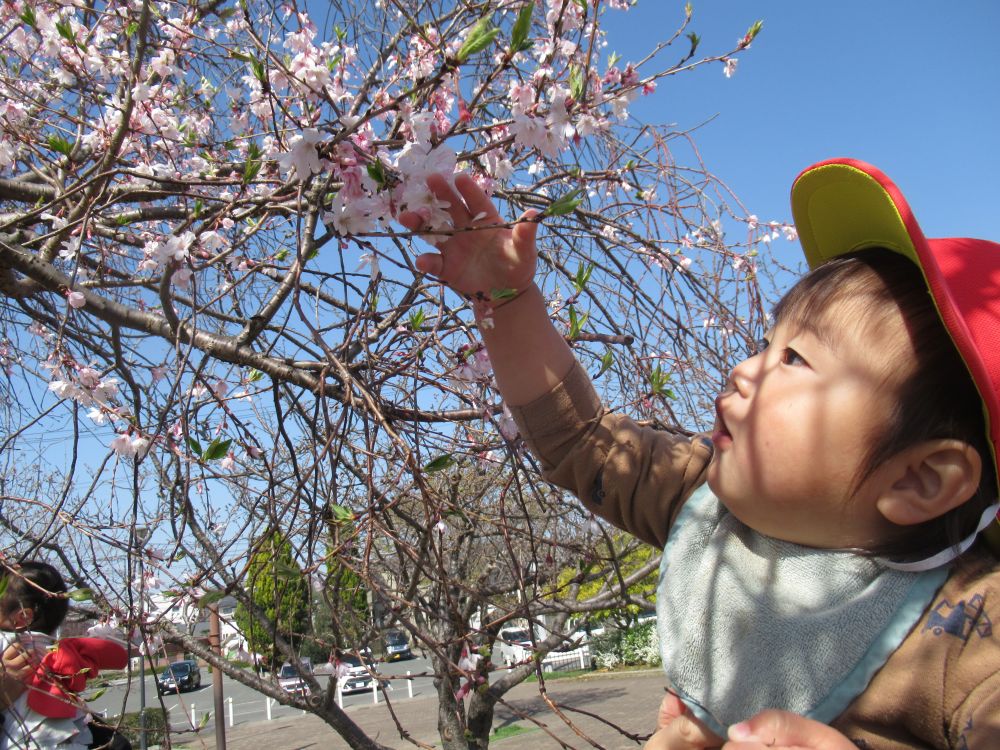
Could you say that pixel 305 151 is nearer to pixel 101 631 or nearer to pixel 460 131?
pixel 460 131

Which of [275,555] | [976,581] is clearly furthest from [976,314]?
[275,555]

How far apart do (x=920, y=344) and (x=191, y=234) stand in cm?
123

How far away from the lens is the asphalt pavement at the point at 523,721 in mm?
9406

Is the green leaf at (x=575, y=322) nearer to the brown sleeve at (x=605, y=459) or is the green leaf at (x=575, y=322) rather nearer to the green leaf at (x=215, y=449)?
the brown sleeve at (x=605, y=459)

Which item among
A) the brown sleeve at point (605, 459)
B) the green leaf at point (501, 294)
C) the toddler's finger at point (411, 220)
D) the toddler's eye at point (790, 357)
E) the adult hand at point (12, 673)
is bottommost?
the adult hand at point (12, 673)

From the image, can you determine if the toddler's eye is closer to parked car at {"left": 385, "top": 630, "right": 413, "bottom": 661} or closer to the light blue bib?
the light blue bib

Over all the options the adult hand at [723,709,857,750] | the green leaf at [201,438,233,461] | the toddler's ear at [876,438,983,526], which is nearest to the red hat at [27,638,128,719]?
the green leaf at [201,438,233,461]

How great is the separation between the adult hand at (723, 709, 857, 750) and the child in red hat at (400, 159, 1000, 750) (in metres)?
0.01

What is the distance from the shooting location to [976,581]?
821mm

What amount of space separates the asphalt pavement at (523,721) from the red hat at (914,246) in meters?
7.85

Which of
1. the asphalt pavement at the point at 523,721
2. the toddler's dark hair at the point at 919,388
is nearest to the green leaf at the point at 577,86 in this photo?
the toddler's dark hair at the point at 919,388

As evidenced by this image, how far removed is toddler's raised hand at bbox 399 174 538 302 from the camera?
1.00 metres

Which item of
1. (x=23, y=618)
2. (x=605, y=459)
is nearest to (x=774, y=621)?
(x=605, y=459)

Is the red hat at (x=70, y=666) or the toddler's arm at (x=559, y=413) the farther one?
the red hat at (x=70, y=666)
